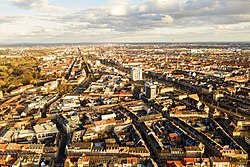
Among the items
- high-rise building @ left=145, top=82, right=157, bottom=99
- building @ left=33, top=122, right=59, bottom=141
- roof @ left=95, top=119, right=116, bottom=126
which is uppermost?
high-rise building @ left=145, top=82, right=157, bottom=99

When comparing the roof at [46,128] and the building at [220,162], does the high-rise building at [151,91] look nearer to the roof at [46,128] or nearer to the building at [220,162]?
the roof at [46,128]

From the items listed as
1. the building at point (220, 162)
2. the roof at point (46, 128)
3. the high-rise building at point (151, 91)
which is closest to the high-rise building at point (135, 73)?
the high-rise building at point (151, 91)

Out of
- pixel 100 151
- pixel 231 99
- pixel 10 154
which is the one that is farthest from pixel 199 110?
pixel 10 154

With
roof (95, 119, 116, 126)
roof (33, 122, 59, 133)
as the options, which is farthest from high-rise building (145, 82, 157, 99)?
roof (33, 122, 59, 133)

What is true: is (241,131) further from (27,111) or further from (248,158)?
(27,111)

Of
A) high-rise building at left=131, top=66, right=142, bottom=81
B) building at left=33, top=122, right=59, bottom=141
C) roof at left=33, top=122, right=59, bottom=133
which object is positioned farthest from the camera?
high-rise building at left=131, top=66, right=142, bottom=81

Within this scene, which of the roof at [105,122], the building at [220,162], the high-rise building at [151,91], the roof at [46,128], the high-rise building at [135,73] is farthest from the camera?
the high-rise building at [135,73]

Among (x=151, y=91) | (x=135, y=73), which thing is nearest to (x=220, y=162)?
(x=151, y=91)

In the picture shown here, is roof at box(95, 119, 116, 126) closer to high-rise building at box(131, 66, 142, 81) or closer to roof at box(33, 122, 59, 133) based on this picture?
roof at box(33, 122, 59, 133)

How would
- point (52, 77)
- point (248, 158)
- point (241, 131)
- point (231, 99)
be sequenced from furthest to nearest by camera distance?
point (52, 77) → point (231, 99) → point (241, 131) → point (248, 158)

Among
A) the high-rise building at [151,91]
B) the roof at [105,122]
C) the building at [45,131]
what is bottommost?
the building at [45,131]

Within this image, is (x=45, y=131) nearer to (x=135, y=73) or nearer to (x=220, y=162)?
(x=220, y=162)
